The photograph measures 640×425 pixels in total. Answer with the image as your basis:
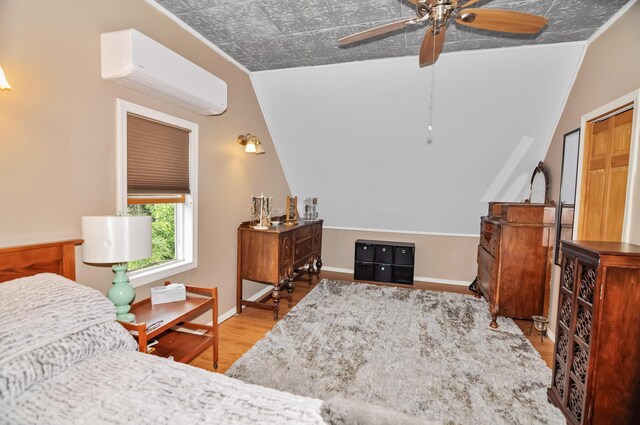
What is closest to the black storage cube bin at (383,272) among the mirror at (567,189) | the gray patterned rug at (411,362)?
the gray patterned rug at (411,362)

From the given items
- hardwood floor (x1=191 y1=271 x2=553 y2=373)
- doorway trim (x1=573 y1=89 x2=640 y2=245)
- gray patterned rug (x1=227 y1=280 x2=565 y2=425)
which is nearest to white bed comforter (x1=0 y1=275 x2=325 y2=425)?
gray patterned rug (x1=227 y1=280 x2=565 y2=425)

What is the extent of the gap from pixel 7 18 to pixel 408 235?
15.6ft

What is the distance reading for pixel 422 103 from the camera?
3.39 meters

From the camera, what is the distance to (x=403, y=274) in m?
4.70

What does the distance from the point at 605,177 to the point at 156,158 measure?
3.48 metres

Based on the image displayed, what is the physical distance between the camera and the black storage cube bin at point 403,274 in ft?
15.3

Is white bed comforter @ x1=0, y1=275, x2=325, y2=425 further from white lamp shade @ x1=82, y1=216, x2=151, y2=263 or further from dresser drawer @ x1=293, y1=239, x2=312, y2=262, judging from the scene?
dresser drawer @ x1=293, y1=239, x2=312, y2=262

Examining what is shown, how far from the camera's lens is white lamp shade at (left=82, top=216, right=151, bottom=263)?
1684 millimetres

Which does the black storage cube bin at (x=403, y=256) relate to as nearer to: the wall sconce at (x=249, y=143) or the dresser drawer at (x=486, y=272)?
the dresser drawer at (x=486, y=272)

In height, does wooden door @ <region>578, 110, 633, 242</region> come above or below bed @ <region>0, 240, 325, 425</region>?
above

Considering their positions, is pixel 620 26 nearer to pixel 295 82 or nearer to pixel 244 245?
pixel 295 82

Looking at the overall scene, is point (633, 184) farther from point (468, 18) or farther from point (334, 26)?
point (334, 26)

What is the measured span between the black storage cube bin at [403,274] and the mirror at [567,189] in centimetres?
199

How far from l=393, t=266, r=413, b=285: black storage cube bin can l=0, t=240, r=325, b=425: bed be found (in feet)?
12.5
